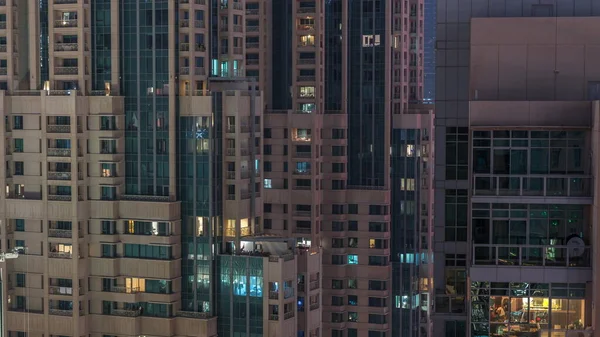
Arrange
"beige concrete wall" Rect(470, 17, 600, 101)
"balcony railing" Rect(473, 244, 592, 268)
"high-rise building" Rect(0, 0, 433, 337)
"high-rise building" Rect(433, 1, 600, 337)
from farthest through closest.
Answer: "high-rise building" Rect(0, 0, 433, 337) < "balcony railing" Rect(473, 244, 592, 268) < "high-rise building" Rect(433, 1, 600, 337) < "beige concrete wall" Rect(470, 17, 600, 101)

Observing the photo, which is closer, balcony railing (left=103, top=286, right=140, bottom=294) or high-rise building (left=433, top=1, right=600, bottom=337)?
high-rise building (left=433, top=1, right=600, bottom=337)

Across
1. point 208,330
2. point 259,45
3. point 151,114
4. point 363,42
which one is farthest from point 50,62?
point 363,42

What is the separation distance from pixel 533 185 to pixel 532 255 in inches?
145

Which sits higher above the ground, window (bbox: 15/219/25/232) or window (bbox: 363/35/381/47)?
window (bbox: 363/35/381/47)

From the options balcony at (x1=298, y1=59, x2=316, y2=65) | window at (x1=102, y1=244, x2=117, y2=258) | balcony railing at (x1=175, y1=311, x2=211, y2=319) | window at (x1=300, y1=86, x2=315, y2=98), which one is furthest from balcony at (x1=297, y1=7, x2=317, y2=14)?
balcony railing at (x1=175, y1=311, x2=211, y2=319)

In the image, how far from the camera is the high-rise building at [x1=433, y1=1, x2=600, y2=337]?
6291 centimetres

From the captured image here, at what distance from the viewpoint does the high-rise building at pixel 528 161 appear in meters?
62.9

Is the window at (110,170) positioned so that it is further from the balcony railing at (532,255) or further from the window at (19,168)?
the balcony railing at (532,255)

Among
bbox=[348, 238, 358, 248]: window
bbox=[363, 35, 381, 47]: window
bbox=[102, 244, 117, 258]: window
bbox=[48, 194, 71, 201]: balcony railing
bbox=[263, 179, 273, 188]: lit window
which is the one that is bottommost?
bbox=[348, 238, 358, 248]: window

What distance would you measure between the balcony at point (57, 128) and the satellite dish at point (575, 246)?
68.7 metres

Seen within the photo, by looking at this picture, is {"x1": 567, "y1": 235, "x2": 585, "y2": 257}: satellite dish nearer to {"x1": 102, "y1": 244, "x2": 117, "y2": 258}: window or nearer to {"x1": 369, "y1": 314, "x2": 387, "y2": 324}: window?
{"x1": 102, "y1": 244, "x2": 117, "y2": 258}: window

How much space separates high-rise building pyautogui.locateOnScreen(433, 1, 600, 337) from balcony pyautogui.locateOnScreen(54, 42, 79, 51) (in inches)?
2503

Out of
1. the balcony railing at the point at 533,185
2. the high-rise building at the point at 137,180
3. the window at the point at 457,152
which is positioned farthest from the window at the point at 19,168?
the balcony railing at the point at 533,185

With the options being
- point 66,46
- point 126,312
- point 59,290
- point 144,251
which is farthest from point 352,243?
point 66,46
